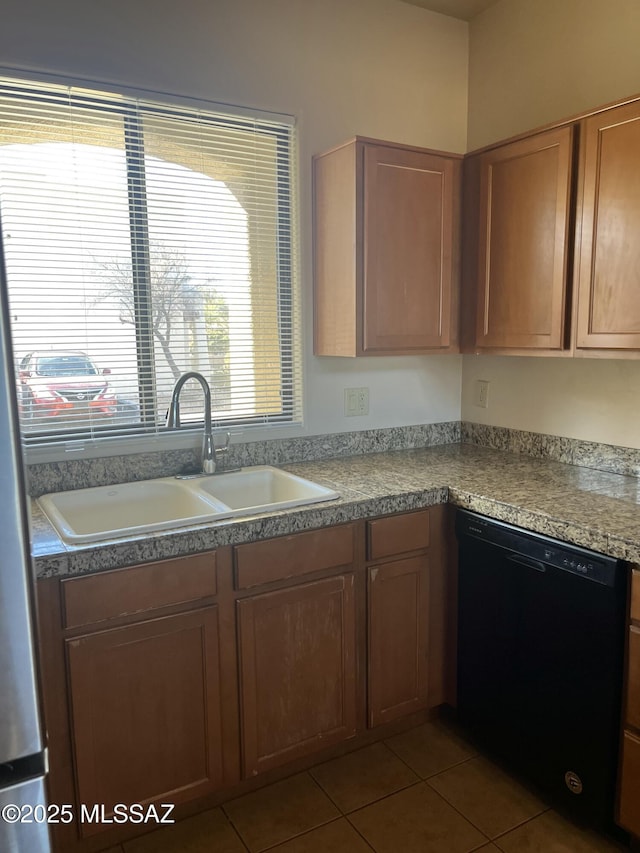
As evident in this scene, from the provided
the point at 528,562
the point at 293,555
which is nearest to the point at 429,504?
the point at 528,562

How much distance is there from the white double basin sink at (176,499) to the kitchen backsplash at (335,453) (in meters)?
0.05

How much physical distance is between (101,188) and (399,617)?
5.74ft

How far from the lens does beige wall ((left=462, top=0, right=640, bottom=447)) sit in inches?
87.2

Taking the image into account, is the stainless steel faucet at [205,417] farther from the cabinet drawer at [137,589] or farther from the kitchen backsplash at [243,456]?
the cabinet drawer at [137,589]

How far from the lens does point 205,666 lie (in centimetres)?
180

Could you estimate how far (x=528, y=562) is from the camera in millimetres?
1884

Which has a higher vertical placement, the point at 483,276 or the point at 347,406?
the point at 483,276

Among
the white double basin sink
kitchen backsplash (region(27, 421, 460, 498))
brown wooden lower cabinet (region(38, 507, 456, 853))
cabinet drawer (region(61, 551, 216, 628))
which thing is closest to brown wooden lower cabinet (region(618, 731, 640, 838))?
brown wooden lower cabinet (region(38, 507, 456, 853))

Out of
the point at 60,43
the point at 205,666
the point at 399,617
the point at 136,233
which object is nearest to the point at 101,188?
the point at 136,233

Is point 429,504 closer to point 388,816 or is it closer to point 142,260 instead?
point 388,816

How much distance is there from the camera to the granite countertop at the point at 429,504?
5.36 ft

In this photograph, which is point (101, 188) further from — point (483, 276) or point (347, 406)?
point (483, 276)

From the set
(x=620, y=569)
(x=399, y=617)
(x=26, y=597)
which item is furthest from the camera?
(x=399, y=617)

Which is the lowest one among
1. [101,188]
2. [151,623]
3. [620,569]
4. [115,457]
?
[151,623]
